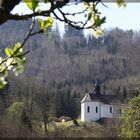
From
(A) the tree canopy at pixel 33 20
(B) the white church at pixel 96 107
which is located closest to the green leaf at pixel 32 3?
(A) the tree canopy at pixel 33 20

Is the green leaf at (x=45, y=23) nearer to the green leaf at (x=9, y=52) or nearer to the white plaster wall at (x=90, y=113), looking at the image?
the green leaf at (x=9, y=52)

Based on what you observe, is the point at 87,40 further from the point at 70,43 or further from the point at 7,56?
the point at 7,56

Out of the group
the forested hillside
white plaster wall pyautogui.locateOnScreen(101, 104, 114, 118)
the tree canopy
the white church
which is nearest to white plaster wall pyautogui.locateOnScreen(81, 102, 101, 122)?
the white church

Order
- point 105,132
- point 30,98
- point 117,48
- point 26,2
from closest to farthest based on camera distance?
point 26,2 → point 105,132 → point 30,98 → point 117,48

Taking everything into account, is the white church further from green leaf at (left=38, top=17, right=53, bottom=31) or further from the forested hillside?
green leaf at (left=38, top=17, right=53, bottom=31)

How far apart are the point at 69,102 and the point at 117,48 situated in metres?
72.8

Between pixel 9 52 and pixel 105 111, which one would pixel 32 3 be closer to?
pixel 9 52

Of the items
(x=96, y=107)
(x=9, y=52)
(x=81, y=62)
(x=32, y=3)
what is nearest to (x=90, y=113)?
(x=96, y=107)

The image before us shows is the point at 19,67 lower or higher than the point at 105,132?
higher

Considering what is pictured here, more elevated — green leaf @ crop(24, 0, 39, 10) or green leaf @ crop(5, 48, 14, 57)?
Result: green leaf @ crop(24, 0, 39, 10)

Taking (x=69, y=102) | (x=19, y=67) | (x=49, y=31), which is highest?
(x=49, y=31)

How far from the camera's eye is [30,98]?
5375 cm

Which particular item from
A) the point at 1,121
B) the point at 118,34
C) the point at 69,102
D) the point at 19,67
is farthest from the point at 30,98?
the point at 118,34

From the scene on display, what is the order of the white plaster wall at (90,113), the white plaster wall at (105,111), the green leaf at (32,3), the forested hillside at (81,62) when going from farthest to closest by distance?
the forested hillside at (81,62), the white plaster wall at (105,111), the white plaster wall at (90,113), the green leaf at (32,3)
